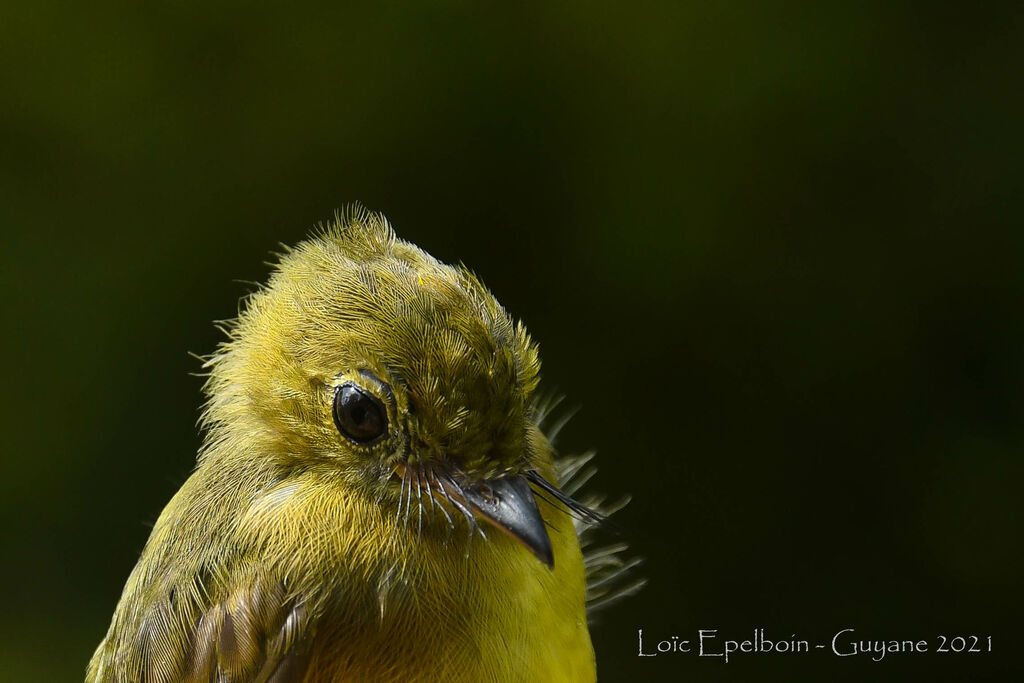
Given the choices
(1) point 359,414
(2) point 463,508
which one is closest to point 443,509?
(2) point 463,508

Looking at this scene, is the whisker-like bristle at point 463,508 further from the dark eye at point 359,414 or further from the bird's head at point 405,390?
the dark eye at point 359,414

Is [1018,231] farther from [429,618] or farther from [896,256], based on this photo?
[429,618]

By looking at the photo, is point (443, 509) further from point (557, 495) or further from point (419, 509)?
point (557, 495)

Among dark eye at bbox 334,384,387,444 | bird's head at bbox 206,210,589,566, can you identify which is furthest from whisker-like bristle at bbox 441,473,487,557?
dark eye at bbox 334,384,387,444

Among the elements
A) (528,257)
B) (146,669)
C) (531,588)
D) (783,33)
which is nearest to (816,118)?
(783,33)

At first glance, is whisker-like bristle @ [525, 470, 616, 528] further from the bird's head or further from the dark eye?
the dark eye

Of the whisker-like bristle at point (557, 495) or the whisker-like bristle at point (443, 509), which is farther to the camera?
the whisker-like bristle at point (557, 495)

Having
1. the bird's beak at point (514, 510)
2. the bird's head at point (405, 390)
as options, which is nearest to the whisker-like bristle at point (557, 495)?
the bird's head at point (405, 390)
